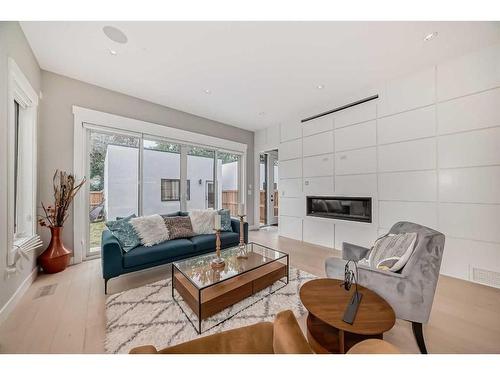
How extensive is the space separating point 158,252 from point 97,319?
2.71 feet

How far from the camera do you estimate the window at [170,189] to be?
400cm

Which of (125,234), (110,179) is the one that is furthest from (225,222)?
(110,179)

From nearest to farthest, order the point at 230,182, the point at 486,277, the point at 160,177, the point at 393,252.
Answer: the point at 393,252
the point at 486,277
the point at 160,177
the point at 230,182

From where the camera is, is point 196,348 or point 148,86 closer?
point 196,348

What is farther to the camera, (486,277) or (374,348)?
(486,277)

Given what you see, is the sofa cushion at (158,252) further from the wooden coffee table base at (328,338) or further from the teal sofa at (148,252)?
the wooden coffee table base at (328,338)

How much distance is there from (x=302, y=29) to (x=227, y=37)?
2.60 ft

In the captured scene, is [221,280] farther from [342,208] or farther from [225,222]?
[342,208]

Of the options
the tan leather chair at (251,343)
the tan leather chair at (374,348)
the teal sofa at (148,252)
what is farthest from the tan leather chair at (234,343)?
the teal sofa at (148,252)

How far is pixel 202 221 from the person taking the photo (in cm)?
321

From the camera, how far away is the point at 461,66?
249 cm
